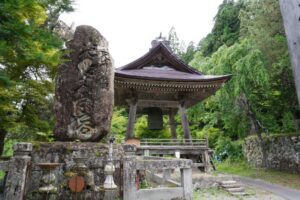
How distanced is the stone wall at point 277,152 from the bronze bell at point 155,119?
25.9 ft

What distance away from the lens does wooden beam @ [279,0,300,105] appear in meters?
2.04

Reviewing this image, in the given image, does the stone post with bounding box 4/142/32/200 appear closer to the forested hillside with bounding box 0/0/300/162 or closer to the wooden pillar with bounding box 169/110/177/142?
the forested hillside with bounding box 0/0/300/162

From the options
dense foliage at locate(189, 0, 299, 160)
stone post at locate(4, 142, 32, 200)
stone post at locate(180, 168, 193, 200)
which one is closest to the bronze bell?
dense foliage at locate(189, 0, 299, 160)

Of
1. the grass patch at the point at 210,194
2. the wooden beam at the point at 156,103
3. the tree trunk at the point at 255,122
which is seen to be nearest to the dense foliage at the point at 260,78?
the tree trunk at the point at 255,122

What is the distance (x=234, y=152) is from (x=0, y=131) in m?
19.1

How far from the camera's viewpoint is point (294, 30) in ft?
6.87

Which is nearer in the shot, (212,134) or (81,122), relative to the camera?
(81,122)

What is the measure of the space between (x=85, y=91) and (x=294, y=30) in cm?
505

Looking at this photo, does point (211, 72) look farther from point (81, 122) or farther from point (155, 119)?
point (81, 122)

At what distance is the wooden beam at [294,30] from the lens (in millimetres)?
2035

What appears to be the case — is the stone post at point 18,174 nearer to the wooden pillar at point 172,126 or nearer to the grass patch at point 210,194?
the grass patch at point 210,194

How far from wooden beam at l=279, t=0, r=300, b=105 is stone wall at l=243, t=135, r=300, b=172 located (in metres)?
13.7

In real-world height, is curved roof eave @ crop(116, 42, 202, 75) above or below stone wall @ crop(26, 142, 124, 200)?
above

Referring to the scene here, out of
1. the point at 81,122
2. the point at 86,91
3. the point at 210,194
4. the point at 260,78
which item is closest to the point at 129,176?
the point at 81,122
